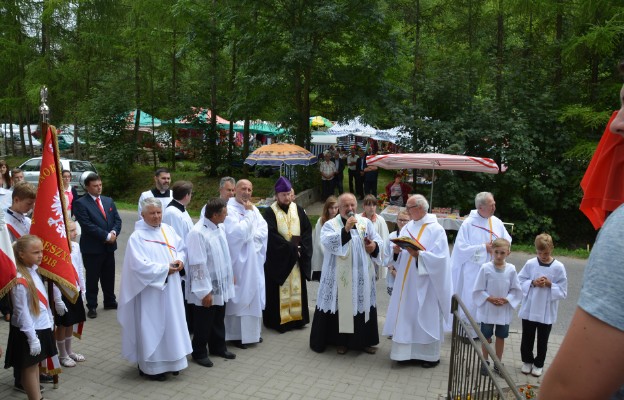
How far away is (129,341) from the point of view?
586 cm

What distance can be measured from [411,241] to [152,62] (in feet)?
66.2

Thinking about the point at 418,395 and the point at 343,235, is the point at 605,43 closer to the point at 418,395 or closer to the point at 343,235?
the point at 343,235

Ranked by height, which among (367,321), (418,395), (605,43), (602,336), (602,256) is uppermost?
(605,43)

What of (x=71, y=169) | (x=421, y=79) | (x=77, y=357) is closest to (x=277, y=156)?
(x=421, y=79)

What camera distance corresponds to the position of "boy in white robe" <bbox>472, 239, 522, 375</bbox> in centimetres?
627

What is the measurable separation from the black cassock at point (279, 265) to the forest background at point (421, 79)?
28.6ft

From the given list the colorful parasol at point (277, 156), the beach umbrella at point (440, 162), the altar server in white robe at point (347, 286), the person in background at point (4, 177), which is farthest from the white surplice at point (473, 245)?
the colorful parasol at point (277, 156)

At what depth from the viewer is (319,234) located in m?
7.46

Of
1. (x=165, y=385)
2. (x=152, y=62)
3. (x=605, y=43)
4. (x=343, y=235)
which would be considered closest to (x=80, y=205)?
(x=165, y=385)

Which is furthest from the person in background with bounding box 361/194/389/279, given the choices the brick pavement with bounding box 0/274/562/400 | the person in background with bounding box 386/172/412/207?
the person in background with bounding box 386/172/412/207

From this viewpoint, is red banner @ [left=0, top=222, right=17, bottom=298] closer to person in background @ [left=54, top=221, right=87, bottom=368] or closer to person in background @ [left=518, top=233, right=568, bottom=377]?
person in background @ [left=54, top=221, right=87, bottom=368]

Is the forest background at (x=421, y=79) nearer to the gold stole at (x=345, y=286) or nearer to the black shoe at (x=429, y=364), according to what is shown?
the gold stole at (x=345, y=286)

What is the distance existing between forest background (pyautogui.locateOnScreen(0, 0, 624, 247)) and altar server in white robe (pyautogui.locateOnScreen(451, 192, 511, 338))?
26.9ft

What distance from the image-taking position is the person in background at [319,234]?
744 cm
